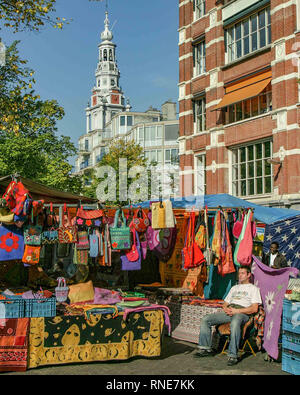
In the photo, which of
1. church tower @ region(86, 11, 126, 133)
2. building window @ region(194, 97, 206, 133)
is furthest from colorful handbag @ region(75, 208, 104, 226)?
church tower @ region(86, 11, 126, 133)

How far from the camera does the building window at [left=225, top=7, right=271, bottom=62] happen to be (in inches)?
847

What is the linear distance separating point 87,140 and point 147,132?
1455 inches

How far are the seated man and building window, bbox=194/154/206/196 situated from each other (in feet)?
55.5

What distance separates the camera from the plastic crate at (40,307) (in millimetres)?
6903

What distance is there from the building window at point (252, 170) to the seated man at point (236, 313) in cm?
1332

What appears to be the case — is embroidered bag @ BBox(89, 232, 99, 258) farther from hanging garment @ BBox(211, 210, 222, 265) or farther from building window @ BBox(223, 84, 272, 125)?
building window @ BBox(223, 84, 272, 125)

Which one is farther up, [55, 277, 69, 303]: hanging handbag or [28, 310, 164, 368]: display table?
[55, 277, 69, 303]: hanging handbag

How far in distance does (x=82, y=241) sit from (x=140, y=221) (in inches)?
44.4

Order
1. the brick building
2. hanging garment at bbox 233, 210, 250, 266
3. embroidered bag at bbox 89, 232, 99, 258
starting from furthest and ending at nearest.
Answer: the brick building → hanging garment at bbox 233, 210, 250, 266 → embroidered bag at bbox 89, 232, 99, 258

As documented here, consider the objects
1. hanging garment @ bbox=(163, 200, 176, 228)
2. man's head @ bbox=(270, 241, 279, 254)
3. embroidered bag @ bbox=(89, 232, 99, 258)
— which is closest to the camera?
embroidered bag @ bbox=(89, 232, 99, 258)

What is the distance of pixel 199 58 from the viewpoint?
25.8m

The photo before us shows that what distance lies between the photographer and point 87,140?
325ft
